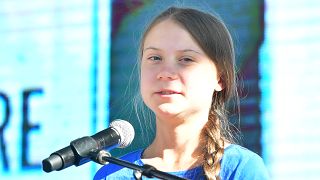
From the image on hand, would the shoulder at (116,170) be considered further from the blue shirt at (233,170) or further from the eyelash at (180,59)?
the eyelash at (180,59)

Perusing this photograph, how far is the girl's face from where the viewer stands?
2.05 meters

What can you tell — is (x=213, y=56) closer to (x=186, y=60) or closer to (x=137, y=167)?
(x=186, y=60)

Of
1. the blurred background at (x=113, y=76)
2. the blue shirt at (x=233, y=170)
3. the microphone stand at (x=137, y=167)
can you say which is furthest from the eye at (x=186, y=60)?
the blurred background at (x=113, y=76)

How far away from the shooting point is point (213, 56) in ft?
7.16

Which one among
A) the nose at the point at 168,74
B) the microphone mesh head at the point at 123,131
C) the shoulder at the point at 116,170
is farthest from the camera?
the shoulder at the point at 116,170

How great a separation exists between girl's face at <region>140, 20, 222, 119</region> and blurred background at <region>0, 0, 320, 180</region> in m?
1.42

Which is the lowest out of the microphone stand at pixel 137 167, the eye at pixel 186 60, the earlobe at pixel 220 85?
the microphone stand at pixel 137 167

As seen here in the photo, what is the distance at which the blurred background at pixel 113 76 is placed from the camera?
3.72m

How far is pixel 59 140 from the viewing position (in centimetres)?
438

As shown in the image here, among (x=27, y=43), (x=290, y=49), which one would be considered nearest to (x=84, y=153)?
(x=290, y=49)

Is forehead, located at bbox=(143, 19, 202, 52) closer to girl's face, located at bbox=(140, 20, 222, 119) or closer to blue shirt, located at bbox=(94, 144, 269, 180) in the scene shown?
girl's face, located at bbox=(140, 20, 222, 119)

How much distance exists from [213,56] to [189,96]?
0.59 feet

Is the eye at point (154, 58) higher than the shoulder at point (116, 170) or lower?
higher

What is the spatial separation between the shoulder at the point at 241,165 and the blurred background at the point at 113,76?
1.54 meters
